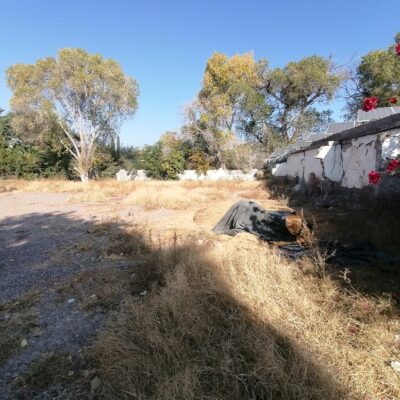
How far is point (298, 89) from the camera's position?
93.8ft

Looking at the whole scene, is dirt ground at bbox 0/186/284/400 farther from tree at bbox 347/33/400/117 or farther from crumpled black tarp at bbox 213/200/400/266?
tree at bbox 347/33/400/117

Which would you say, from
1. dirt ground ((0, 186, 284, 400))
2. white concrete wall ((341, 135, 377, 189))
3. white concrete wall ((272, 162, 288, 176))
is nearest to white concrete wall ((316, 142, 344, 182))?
white concrete wall ((341, 135, 377, 189))

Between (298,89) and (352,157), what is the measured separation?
72.2 ft

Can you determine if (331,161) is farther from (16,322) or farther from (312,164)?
(16,322)

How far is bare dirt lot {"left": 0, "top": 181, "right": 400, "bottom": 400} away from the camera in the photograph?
6.75ft

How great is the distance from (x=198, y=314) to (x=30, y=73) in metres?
25.1

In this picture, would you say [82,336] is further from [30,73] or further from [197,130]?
[197,130]

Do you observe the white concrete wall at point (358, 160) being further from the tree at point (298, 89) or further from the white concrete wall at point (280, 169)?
the tree at point (298, 89)

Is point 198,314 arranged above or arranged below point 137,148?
below

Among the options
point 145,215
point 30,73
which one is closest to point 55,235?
point 145,215

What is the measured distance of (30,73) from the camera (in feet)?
74.2

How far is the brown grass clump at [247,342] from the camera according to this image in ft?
6.57

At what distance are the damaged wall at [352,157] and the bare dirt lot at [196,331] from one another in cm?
456

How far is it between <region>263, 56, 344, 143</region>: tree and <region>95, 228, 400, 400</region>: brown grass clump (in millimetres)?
27862
